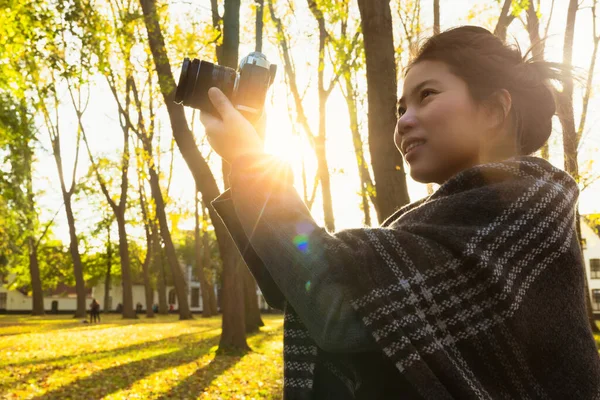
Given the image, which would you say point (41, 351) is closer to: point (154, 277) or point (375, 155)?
point (375, 155)

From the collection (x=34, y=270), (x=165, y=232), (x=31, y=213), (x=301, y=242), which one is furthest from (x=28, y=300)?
(x=301, y=242)

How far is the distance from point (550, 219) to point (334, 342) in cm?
53

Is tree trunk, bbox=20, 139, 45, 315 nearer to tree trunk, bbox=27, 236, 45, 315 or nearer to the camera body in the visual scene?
tree trunk, bbox=27, 236, 45, 315

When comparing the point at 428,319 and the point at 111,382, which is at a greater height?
the point at 428,319

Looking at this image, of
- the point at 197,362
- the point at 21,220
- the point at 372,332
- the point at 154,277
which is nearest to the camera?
the point at 372,332

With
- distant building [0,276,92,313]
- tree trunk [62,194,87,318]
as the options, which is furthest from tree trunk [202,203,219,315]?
distant building [0,276,92,313]

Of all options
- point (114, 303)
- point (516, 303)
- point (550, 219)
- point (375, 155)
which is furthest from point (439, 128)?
point (114, 303)

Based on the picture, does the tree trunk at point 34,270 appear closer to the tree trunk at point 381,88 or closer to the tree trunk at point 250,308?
the tree trunk at point 250,308

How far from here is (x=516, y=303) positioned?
1.12m

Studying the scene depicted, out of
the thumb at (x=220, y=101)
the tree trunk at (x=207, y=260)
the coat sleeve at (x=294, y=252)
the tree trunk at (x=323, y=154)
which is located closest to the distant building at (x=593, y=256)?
A: the tree trunk at (x=207, y=260)

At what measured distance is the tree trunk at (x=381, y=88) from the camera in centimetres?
582

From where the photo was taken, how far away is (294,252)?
1118 mm

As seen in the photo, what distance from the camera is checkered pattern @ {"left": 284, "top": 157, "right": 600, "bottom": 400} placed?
1.08 meters

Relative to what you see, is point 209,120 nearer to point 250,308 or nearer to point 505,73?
point 505,73
